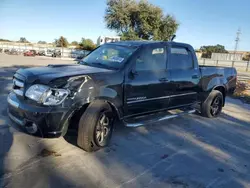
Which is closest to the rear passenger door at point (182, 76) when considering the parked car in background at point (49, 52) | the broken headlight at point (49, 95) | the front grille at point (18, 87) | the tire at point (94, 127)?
the tire at point (94, 127)

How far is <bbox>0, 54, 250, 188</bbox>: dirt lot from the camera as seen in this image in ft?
10.2

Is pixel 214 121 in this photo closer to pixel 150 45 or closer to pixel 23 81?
pixel 150 45

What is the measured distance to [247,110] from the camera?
789 centimetres

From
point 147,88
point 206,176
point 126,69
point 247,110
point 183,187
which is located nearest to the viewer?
point 183,187

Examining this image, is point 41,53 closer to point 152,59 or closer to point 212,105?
point 212,105

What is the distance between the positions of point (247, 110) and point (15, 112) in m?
7.01

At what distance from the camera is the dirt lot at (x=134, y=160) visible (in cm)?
312

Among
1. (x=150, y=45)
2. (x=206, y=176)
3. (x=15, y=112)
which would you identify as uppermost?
(x=150, y=45)

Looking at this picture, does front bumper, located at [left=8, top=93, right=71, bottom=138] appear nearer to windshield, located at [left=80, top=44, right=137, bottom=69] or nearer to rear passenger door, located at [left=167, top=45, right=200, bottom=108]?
windshield, located at [left=80, top=44, right=137, bottom=69]

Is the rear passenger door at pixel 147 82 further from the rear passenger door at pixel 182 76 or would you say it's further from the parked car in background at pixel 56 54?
the parked car in background at pixel 56 54

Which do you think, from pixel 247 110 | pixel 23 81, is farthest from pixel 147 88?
pixel 247 110

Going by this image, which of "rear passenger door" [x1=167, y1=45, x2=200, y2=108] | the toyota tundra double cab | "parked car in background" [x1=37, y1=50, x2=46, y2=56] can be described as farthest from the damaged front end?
"parked car in background" [x1=37, y1=50, x2=46, y2=56]

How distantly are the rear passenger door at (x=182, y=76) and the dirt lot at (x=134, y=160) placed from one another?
73 centimetres

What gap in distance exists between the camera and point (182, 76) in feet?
17.5
